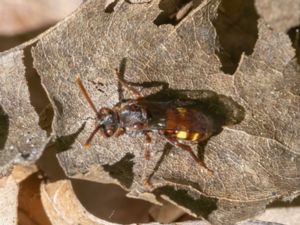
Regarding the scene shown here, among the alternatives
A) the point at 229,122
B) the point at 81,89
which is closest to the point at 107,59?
the point at 81,89

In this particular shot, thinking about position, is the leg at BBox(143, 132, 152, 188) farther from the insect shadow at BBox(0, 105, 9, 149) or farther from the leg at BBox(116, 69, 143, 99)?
the insect shadow at BBox(0, 105, 9, 149)

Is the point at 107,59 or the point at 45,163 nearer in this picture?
the point at 107,59

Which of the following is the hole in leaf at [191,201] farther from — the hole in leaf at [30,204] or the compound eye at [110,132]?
the hole in leaf at [30,204]

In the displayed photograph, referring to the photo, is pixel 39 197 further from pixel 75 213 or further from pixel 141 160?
pixel 141 160

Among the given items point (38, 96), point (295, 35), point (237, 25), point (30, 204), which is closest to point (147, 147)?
point (38, 96)

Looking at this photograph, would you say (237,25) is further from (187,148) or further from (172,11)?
(187,148)

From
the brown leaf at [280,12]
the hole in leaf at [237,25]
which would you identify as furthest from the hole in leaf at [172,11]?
the brown leaf at [280,12]
